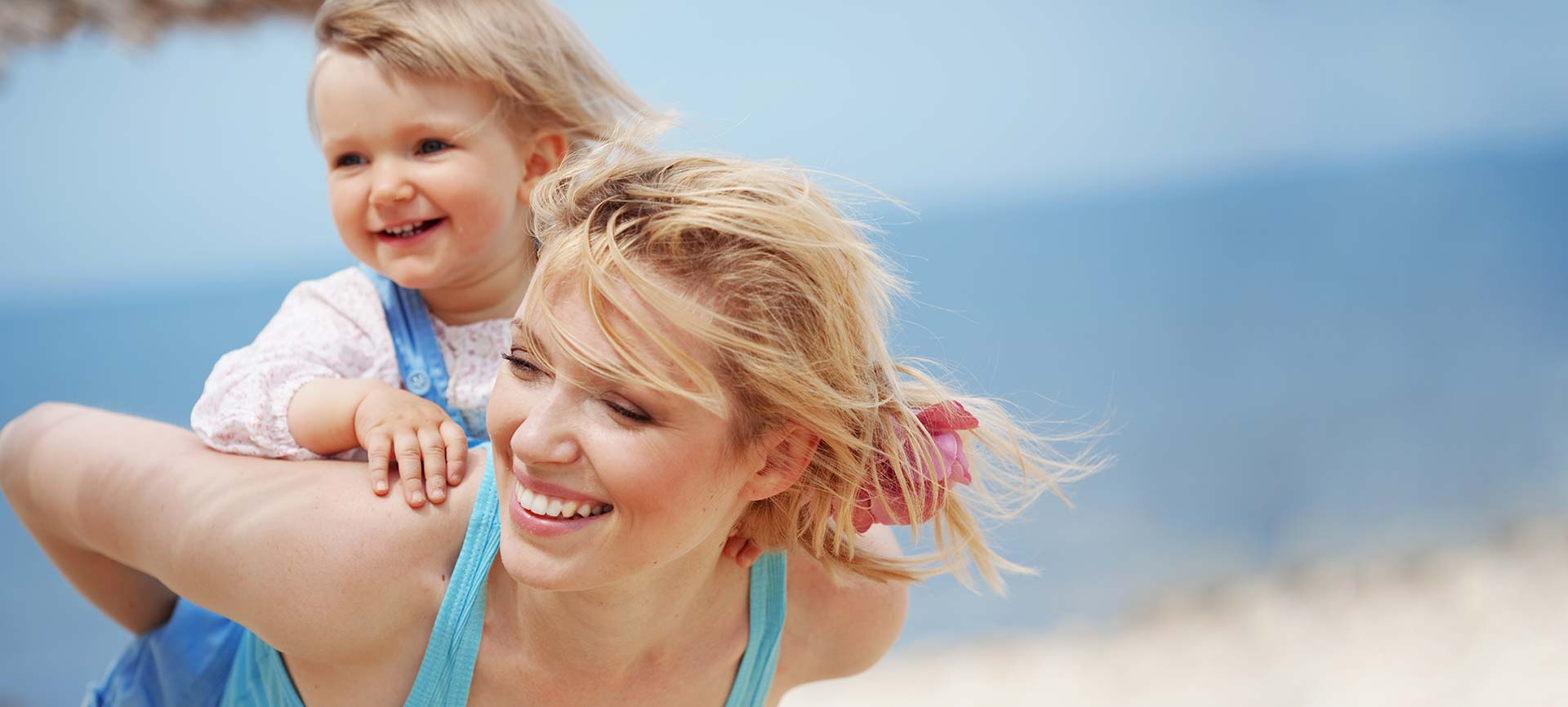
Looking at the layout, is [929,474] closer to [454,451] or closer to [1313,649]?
[454,451]

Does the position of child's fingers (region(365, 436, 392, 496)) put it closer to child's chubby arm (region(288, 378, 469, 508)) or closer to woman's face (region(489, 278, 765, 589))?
child's chubby arm (region(288, 378, 469, 508))

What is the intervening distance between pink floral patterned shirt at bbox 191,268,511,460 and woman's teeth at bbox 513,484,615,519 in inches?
23.1

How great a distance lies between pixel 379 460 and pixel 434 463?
77 millimetres

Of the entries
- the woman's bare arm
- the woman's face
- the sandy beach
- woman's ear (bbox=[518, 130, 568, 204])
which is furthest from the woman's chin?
the sandy beach

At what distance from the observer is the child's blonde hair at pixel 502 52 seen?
2.32 m

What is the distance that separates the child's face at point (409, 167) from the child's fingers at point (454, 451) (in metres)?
0.43

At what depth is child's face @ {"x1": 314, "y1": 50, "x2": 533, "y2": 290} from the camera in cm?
230

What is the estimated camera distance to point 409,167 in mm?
2312

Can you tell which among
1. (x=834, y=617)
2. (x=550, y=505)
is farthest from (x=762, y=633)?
(x=550, y=505)

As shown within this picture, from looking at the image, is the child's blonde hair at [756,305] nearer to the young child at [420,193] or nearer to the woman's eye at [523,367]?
the woman's eye at [523,367]

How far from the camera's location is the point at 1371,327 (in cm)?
1906

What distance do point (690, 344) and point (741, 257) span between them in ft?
0.44

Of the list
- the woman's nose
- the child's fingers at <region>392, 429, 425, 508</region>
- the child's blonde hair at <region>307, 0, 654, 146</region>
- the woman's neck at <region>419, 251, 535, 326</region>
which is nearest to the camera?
the woman's nose

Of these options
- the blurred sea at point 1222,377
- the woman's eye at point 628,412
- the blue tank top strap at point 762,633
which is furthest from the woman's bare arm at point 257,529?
the blue tank top strap at point 762,633
